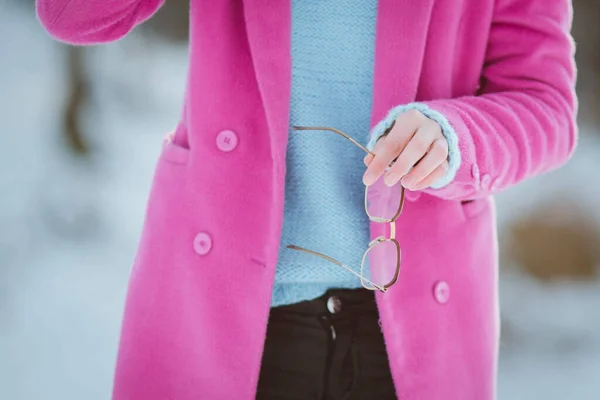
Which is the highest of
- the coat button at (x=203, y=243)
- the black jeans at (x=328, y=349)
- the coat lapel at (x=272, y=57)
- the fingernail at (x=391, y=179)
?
the coat lapel at (x=272, y=57)

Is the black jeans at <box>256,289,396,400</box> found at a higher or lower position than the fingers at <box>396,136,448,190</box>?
lower

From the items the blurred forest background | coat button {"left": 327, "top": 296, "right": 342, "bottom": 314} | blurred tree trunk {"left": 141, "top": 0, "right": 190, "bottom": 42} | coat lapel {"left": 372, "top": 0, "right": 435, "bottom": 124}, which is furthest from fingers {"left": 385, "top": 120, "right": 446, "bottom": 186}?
blurred tree trunk {"left": 141, "top": 0, "right": 190, "bottom": 42}

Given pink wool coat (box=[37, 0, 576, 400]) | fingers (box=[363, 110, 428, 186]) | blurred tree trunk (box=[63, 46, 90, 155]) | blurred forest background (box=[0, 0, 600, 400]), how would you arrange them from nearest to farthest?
fingers (box=[363, 110, 428, 186])
pink wool coat (box=[37, 0, 576, 400])
blurred forest background (box=[0, 0, 600, 400])
blurred tree trunk (box=[63, 46, 90, 155])

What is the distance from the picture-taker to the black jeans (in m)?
0.70

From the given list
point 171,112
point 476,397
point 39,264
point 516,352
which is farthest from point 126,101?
point 476,397

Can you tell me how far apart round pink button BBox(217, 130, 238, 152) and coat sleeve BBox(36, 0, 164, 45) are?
0.54 ft

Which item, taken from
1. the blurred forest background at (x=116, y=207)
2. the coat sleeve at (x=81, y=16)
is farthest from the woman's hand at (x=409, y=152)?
the blurred forest background at (x=116, y=207)

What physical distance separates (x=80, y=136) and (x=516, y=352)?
1.42 metres

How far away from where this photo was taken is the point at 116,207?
1812 mm

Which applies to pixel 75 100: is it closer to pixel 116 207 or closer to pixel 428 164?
pixel 116 207

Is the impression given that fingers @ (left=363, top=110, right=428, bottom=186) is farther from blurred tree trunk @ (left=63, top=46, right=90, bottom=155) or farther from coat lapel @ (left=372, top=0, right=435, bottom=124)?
A: blurred tree trunk @ (left=63, top=46, right=90, bottom=155)

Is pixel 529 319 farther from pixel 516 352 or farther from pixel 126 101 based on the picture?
pixel 126 101

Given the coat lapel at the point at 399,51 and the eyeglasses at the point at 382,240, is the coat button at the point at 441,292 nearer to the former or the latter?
the eyeglasses at the point at 382,240

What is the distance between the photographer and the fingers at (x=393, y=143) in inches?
21.1
